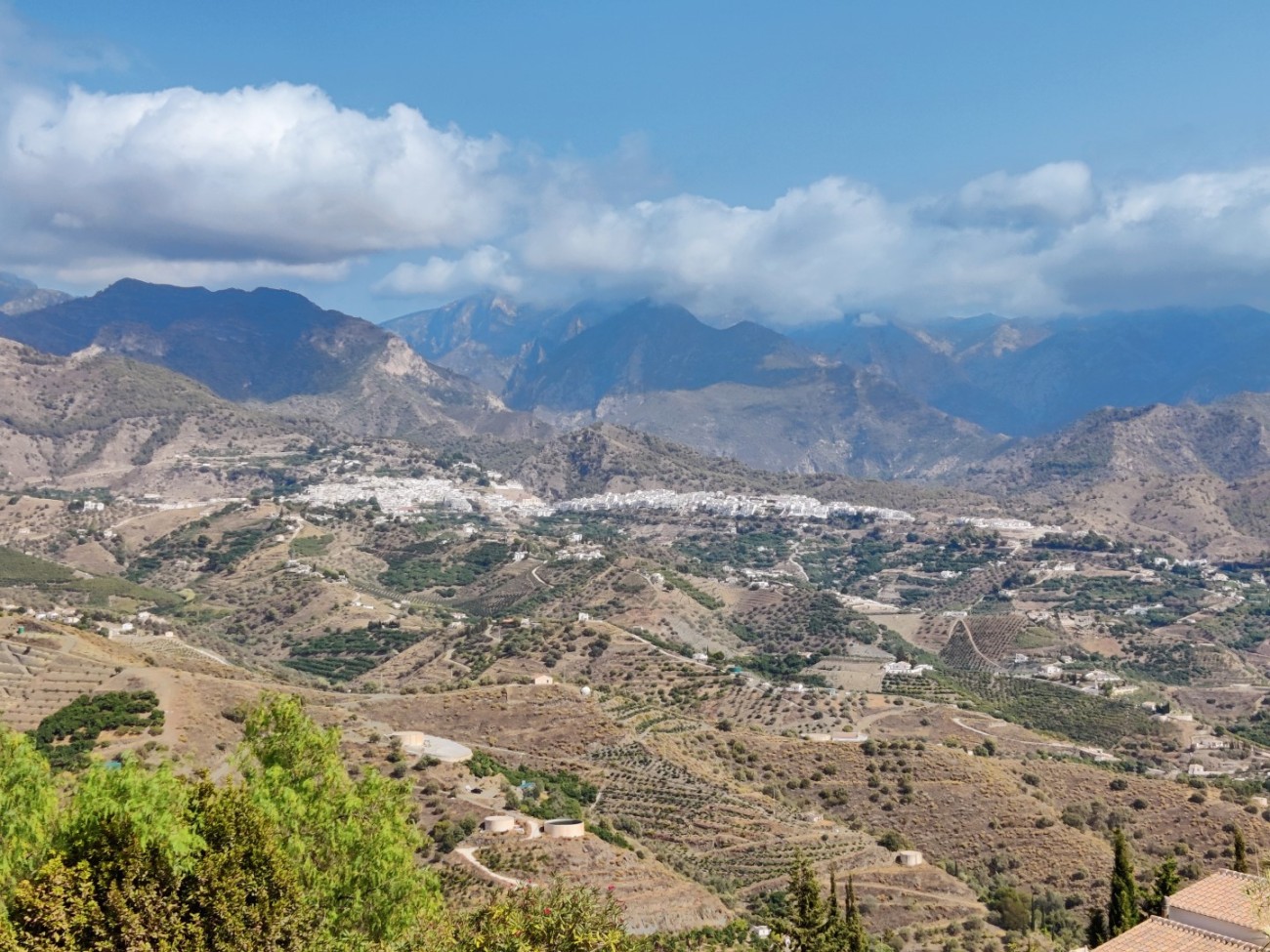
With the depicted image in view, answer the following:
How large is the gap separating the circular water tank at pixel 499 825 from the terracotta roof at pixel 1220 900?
22515mm

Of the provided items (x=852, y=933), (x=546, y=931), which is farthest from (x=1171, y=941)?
(x=546, y=931)

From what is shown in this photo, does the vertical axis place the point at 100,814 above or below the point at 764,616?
above

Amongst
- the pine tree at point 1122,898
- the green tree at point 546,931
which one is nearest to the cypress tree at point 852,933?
the pine tree at point 1122,898

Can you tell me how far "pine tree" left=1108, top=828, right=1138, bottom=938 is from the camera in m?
37.0

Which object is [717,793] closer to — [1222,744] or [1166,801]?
[1166,801]

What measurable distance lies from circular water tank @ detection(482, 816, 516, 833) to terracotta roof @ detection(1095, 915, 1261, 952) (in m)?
22.0

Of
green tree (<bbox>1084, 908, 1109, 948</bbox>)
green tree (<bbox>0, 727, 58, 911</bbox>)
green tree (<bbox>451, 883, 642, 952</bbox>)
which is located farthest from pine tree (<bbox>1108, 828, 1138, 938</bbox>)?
green tree (<bbox>0, 727, 58, 911</bbox>)

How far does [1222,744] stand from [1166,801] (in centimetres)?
3092

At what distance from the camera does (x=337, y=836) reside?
83.1ft

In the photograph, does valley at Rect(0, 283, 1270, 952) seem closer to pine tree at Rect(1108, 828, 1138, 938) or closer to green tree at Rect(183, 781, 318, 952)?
pine tree at Rect(1108, 828, 1138, 938)

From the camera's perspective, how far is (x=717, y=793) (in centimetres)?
5641

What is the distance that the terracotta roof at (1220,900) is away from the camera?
31.4m

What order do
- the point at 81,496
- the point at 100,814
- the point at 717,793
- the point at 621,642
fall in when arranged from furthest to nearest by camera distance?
1. the point at 81,496
2. the point at 621,642
3. the point at 717,793
4. the point at 100,814

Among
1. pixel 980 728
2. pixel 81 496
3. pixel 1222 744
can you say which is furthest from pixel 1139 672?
pixel 81 496
